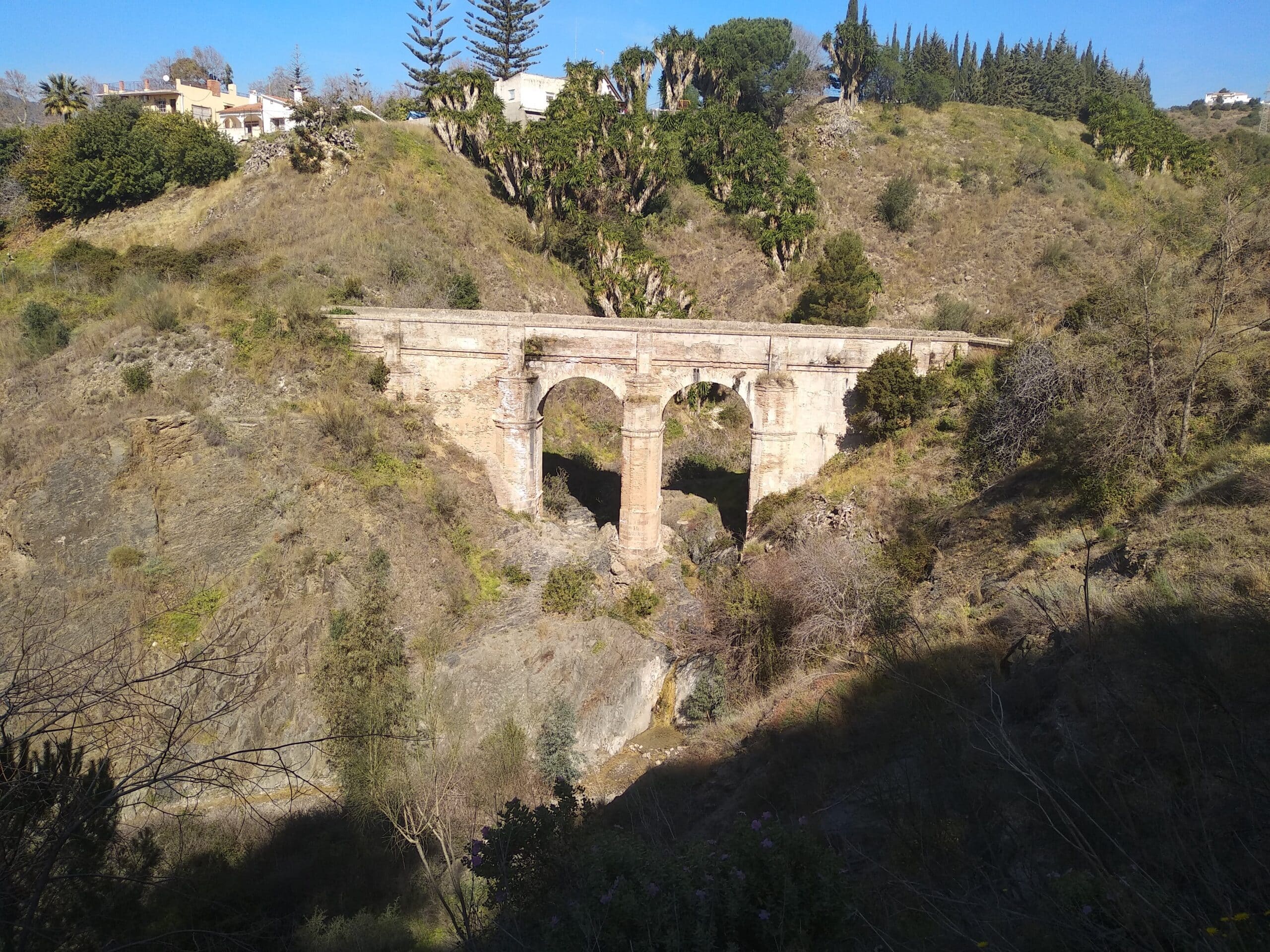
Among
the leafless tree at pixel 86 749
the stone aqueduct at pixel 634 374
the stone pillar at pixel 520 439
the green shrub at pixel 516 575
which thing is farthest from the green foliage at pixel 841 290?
the leafless tree at pixel 86 749

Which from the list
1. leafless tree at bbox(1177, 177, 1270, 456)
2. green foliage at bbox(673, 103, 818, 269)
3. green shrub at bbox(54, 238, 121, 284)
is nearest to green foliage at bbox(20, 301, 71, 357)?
green shrub at bbox(54, 238, 121, 284)

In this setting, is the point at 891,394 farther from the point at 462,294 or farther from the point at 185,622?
the point at 185,622

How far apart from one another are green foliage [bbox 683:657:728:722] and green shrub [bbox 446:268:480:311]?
1357cm

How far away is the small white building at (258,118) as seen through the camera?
32.9m

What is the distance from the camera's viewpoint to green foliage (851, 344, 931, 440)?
1630cm

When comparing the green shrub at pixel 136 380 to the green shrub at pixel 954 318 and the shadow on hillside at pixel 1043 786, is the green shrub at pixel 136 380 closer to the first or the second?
the shadow on hillside at pixel 1043 786

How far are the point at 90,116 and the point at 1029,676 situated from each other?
104ft

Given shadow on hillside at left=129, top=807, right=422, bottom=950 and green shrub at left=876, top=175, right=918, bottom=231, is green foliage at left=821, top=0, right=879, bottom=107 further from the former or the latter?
shadow on hillside at left=129, top=807, right=422, bottom=950

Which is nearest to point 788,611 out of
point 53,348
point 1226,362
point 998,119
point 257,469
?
point 1226,362

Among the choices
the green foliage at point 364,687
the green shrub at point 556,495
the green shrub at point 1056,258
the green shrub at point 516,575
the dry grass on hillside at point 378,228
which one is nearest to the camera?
the green foliage at point 364,687

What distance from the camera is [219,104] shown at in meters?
42.1

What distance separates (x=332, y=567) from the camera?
46.9 ft

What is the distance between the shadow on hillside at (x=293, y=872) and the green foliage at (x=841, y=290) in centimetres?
2142

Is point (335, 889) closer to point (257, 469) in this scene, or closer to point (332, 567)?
point (332, 567)
